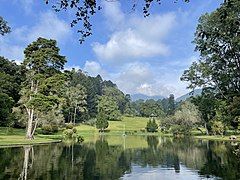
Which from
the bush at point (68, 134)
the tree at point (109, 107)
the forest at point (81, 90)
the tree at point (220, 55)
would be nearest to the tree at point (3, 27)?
the forest at point (81, 90)

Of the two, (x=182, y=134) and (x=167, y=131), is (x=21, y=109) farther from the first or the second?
(x=167, y=131)

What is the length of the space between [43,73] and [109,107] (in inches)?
2855

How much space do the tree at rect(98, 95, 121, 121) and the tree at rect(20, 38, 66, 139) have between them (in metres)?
69.3

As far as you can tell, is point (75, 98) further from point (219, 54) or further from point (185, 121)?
point (219, 54)

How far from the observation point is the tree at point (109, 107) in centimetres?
12004

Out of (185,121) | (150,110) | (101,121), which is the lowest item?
(185,121)

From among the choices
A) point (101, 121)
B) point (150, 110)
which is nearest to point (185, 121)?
point (101, 121)

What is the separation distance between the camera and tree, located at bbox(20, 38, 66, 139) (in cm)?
4700

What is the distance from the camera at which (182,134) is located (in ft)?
296

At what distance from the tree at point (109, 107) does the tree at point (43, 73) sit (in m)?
69.3

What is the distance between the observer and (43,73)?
165 ft

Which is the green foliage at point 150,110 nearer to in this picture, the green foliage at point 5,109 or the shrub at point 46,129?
the shrub at point 46,129

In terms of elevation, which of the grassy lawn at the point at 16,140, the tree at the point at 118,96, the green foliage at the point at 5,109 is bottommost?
the grassy lawn at the point at 16,140

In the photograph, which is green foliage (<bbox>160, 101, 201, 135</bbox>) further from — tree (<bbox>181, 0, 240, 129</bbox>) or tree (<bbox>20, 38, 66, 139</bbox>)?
tree (<bbox>181, 0, 240, 129</bbox>)
